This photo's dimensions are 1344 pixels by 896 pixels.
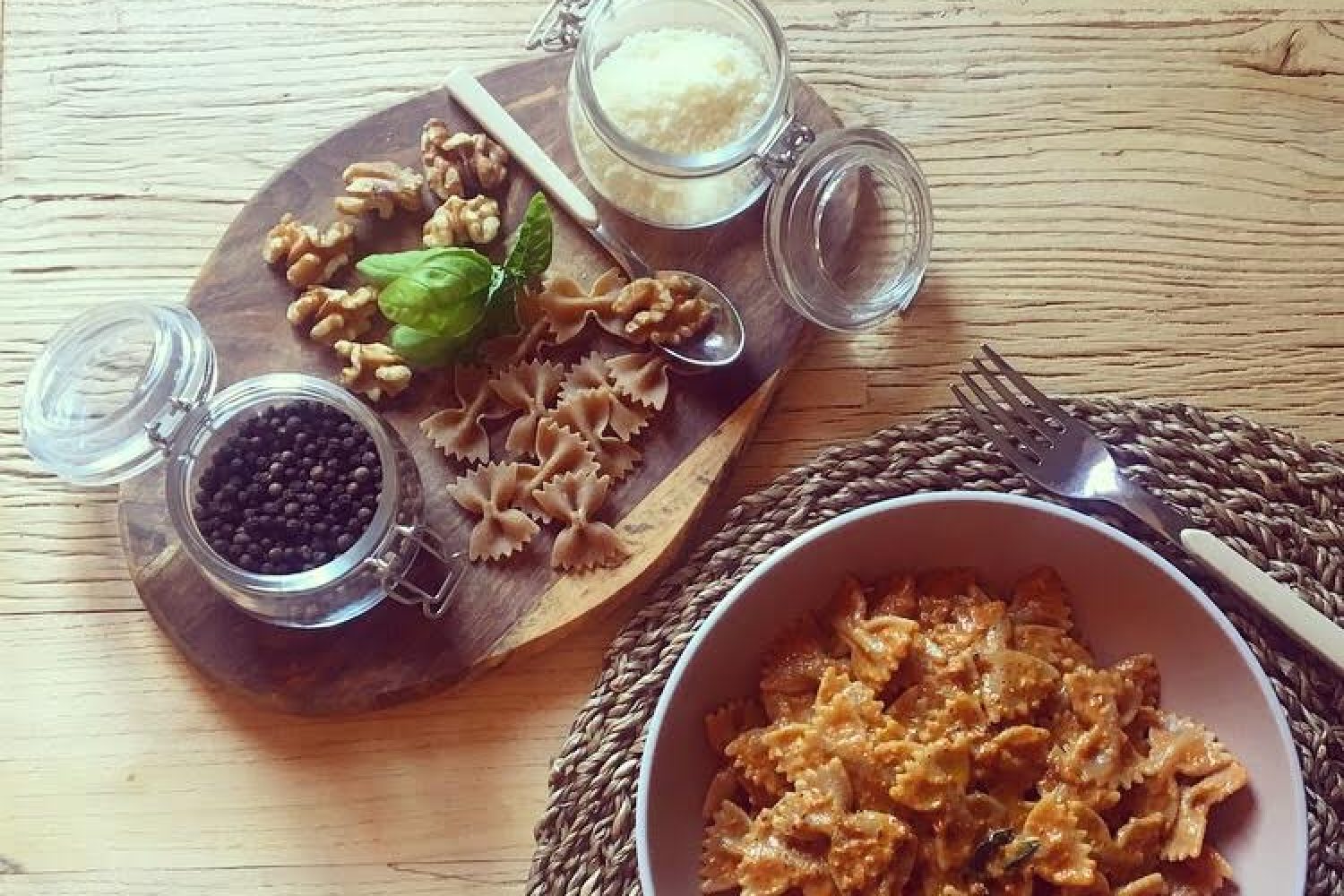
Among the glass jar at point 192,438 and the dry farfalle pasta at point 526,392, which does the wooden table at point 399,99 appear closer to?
the glass jar at point 192,438

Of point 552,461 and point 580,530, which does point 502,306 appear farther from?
point 580,530

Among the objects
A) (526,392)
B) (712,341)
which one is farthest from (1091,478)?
(526,392)

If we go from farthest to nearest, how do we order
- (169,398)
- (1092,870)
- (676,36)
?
(676,36), (169,398), (1092,870)

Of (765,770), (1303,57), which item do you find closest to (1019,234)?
(1303,57)

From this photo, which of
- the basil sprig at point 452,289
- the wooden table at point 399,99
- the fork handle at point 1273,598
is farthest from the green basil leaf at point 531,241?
the fork handle at point 1273,598

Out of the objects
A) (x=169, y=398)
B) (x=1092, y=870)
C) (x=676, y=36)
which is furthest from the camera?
(x=676, y=36)

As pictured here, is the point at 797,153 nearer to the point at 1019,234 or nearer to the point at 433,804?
the point at 1019,234

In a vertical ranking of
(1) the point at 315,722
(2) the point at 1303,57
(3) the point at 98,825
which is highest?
(2) the point at 1303,57
